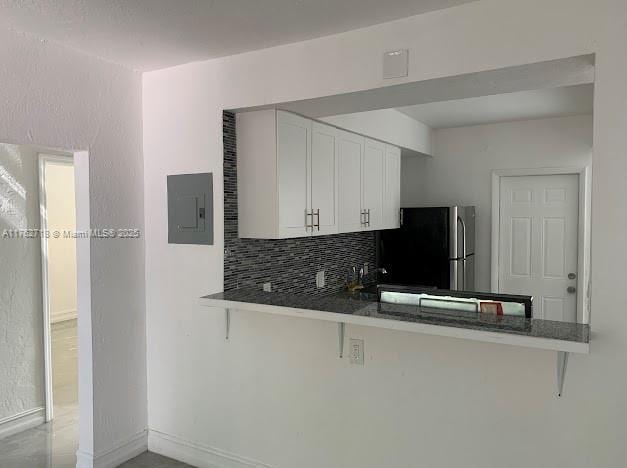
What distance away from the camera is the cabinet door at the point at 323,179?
3.22 metres

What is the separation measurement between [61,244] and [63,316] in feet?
3.37

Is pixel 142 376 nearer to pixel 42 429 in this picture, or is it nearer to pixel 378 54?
pixel 42 429

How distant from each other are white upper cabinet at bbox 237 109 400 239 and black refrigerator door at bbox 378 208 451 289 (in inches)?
32.1

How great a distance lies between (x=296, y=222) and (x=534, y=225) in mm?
2834

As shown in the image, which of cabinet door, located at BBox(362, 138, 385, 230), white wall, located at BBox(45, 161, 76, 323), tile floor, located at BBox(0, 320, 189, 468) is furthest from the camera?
white wall, located at BBox(45, 161, 76, 323)

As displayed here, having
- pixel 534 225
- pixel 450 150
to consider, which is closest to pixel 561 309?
pixel 534 225

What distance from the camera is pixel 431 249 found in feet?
14.7

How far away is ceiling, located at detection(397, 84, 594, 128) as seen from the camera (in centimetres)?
372

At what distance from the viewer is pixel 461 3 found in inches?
83.7

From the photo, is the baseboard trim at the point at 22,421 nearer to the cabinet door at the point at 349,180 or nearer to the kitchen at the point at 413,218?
the kitchen at the point at 413,218

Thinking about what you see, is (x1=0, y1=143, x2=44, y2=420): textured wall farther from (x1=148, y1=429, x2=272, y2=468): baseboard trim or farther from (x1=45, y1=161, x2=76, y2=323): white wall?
(x1=45, y1=161, x2=76, y2=323): white wall

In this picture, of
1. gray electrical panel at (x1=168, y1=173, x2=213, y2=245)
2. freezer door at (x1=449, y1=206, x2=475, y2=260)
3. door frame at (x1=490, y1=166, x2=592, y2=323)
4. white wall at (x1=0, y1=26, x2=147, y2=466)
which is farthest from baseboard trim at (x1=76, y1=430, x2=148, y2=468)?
door frame at (x1=490, y1=166, x2=592, y2=323)

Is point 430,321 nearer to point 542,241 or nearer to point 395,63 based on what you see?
point 395,63

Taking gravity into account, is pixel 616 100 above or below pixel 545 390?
above
